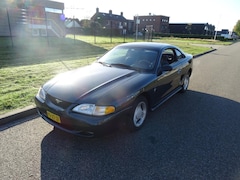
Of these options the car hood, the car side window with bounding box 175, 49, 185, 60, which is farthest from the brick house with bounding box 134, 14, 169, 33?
the car hood

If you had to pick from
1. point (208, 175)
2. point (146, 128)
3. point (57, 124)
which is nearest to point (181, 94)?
point (146, 128)

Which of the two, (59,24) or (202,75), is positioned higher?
(59,24)

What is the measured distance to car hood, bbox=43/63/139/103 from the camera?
266cm

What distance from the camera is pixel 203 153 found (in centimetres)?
271

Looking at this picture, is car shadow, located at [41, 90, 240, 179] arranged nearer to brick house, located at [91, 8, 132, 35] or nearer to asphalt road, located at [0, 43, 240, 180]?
asphalt road, located at [0, 43, 240, 180]

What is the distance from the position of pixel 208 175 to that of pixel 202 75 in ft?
21.2

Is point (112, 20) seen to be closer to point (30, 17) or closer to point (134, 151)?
point (30, 17)

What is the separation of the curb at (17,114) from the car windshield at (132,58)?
1805mm

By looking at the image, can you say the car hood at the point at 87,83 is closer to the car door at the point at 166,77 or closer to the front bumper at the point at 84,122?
the front bumper at the point at 84,122

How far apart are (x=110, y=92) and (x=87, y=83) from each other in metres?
0.46

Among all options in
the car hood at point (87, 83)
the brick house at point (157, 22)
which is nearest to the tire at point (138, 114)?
the car hood at point (87, 83)

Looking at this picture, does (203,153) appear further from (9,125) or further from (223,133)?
(9,125)

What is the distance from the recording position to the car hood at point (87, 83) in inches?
105

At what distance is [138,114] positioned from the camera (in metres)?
3.22
